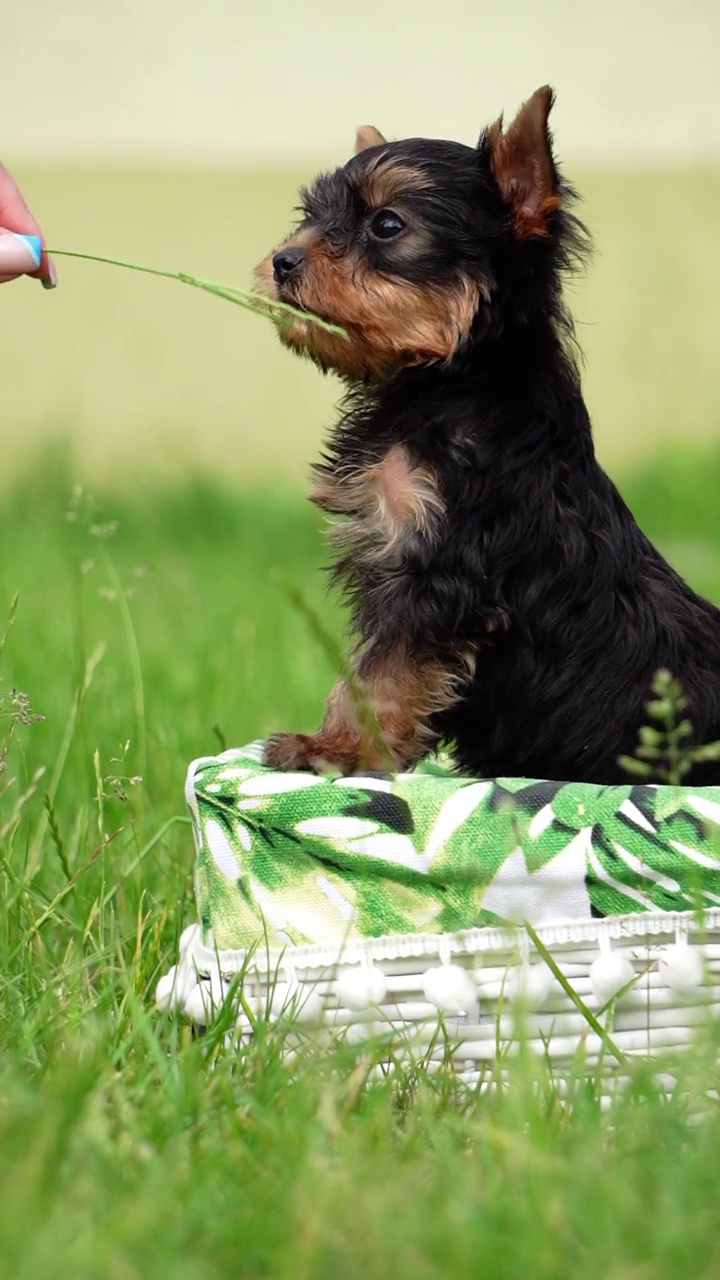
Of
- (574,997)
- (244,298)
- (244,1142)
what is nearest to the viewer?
(244,1142)

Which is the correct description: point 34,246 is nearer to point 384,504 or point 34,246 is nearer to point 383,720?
point 384,504

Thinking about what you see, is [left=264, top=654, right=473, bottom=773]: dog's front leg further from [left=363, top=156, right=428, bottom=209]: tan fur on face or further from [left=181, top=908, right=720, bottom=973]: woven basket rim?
[left=363, top=156, right=428, bottom=209]: tan fur on face

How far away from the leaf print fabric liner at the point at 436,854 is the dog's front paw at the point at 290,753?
0.25 metres

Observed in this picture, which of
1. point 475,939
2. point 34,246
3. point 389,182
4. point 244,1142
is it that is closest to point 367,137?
point 389,182

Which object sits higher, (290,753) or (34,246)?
(34,246)

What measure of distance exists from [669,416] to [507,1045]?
7.27 m

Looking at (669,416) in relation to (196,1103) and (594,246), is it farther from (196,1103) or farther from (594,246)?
(196,1103)

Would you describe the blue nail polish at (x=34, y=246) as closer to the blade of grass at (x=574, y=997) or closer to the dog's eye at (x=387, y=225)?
the dog's eye at (x=387, y=225)

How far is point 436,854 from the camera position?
2293 mm

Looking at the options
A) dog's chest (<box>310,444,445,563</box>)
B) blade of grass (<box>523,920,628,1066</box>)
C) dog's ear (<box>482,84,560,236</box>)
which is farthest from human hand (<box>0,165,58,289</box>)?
blade of grass (<box>523,920,628,1066</box>)

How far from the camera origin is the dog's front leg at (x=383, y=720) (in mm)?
2607

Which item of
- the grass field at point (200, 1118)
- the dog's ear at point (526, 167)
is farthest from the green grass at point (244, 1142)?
the dog's ear at point (526, 167)

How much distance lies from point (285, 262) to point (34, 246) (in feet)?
1.51

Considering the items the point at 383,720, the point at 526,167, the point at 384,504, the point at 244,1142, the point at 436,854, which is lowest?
the point at 244,1142
